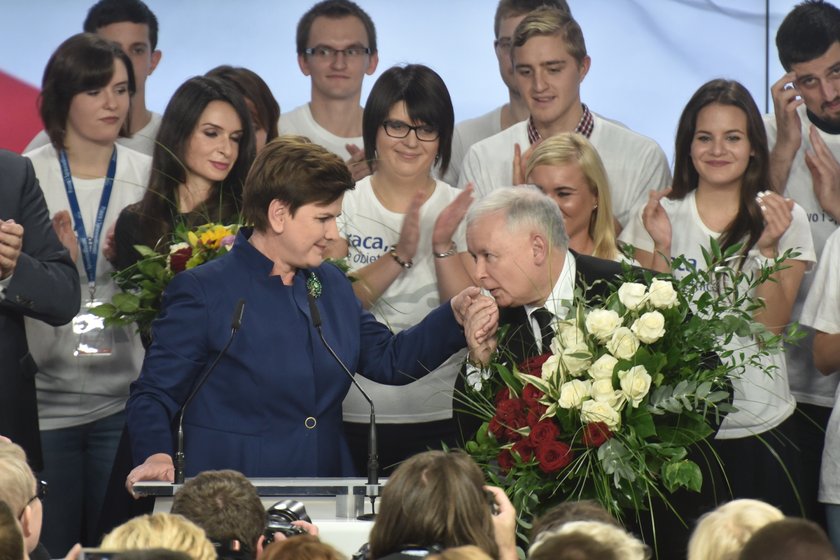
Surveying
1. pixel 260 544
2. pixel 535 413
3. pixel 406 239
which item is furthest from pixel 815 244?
pixel 260 544

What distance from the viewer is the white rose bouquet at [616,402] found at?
3.65 m

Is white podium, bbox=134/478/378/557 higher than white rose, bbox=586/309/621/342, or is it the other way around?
white rose, bbox=586/309/621/342

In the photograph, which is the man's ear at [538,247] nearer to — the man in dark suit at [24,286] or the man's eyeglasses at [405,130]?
the man's eyeglasses at [405,130]

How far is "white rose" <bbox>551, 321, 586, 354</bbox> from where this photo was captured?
3.84m

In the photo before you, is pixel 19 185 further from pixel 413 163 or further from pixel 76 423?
pixel 413 163

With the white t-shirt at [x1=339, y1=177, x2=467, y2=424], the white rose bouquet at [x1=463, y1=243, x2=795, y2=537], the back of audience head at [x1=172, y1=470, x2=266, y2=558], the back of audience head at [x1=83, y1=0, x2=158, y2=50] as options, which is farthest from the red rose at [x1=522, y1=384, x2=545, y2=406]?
the back of audience head at [x1=83, y1=0, x2=158, y2=50]

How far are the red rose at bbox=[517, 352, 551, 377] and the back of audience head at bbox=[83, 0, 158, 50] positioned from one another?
2949 millimetres

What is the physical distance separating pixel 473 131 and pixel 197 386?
257cm

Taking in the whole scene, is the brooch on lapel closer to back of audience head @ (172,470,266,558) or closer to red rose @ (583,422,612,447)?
red rose @ (583,422,612,447)

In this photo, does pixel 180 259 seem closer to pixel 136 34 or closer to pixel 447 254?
pixel 447 254

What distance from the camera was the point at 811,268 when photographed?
5.44m

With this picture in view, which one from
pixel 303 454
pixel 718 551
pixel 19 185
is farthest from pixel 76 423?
pixel 718 551

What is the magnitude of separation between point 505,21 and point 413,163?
98 cm

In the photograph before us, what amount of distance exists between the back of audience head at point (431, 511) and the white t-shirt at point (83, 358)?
2.72 m
